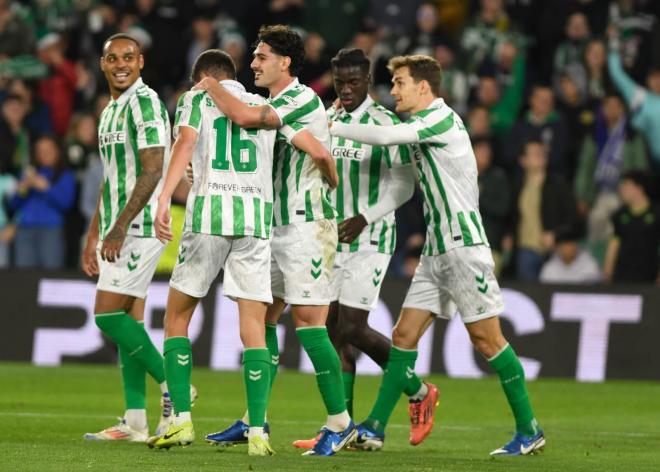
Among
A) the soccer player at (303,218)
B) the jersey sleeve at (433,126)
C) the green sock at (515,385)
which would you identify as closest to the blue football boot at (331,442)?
the soccer player at (303,218)

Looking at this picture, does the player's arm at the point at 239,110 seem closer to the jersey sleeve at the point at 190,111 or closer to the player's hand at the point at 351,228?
the jersey sleeve at the point at 190,111

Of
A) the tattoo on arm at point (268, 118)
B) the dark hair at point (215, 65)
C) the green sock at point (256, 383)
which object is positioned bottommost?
the green sock at point (256, 383)

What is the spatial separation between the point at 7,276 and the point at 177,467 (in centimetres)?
909

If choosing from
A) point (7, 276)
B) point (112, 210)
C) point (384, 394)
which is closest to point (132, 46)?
point (112, 210)

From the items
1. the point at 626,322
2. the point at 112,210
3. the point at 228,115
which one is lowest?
the point at 626,322

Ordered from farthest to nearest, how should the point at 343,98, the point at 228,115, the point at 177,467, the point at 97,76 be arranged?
the point at 97,76 < the point at 343,98 < the point at 228,115 < the point at 177,467

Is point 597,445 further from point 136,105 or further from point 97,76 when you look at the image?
point 97,76

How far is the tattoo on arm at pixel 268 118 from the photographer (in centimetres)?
852

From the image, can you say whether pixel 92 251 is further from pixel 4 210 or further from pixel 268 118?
pixel 4 210

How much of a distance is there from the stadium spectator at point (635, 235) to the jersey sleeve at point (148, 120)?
8.11 metres

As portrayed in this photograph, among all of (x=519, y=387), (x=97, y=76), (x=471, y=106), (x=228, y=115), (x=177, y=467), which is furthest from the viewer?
(x=97, y=76)

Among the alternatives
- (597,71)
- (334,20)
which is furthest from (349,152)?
(334,20)

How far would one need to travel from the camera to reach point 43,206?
17.4 meters

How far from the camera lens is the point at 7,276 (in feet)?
53.6
